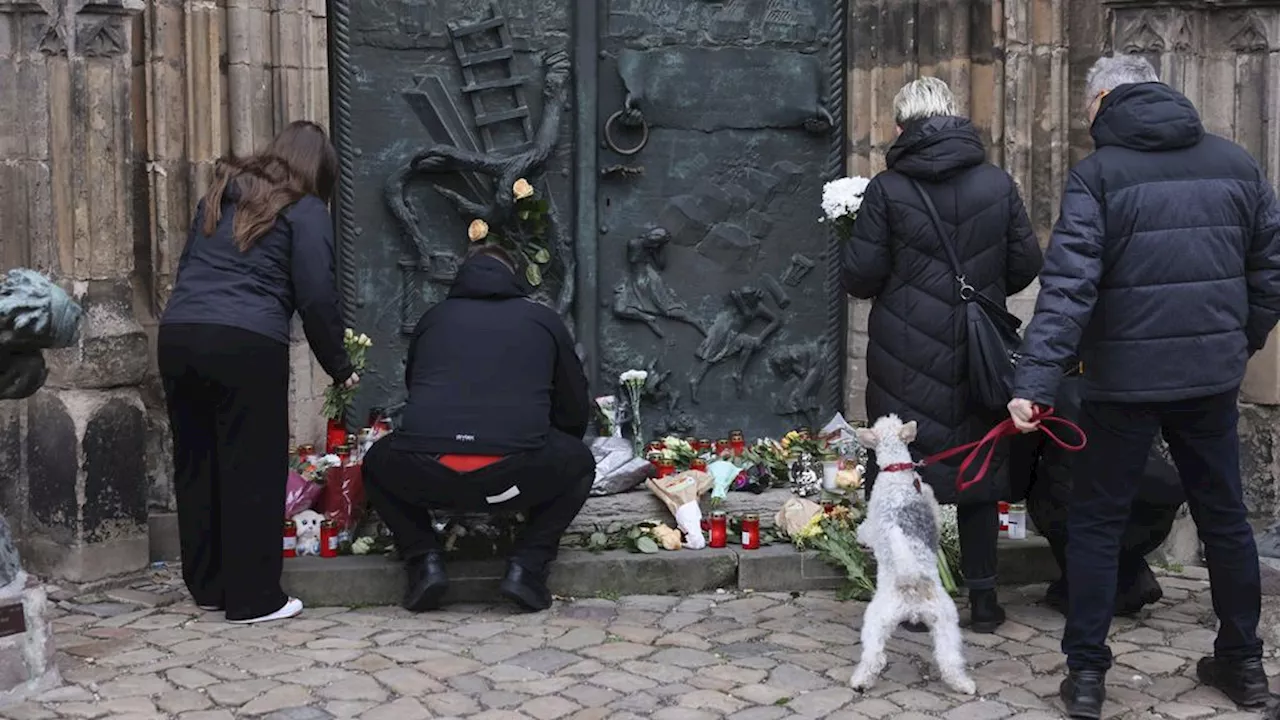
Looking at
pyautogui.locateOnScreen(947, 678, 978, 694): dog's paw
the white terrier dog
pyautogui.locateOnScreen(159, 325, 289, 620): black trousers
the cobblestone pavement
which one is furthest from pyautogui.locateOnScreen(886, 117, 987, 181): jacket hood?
pyautogui.locateOnScreen(159, 325, 289, 620): black trousers

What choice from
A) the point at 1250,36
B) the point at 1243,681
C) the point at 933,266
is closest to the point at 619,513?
the point at 933,266

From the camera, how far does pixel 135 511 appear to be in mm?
7281

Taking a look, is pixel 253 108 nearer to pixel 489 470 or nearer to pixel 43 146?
pixel 43 146

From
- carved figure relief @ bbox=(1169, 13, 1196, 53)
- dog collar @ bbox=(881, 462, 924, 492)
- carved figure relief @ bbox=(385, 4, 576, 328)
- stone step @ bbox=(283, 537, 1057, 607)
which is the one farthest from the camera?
carved figure relief @ bbox=(385, 4, 576, 328)

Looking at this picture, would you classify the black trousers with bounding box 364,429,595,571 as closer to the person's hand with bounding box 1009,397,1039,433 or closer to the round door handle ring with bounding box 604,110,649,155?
the person's hand with bounding box 1009,397,1039,433

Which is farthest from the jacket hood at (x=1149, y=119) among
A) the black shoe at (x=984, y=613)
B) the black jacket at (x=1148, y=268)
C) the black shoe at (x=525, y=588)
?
the black shoe at (x=525, y=588)

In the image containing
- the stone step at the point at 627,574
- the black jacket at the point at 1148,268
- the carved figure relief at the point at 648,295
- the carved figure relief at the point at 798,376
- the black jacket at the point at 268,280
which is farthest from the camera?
the carved figure relief at the point at 798,376

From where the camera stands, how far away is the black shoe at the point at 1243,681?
5465 millimetres

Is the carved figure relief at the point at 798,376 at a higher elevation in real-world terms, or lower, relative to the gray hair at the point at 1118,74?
lower

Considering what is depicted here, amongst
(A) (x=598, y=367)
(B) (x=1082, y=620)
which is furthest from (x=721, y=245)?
(B) (x=1082, y=620)

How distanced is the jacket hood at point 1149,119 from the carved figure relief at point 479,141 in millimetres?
3652

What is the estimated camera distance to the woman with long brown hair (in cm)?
637

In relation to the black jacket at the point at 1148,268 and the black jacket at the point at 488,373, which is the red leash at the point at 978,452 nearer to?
the black jacket at the point at 1148,268

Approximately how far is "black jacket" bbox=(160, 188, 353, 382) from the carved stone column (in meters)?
0.87
